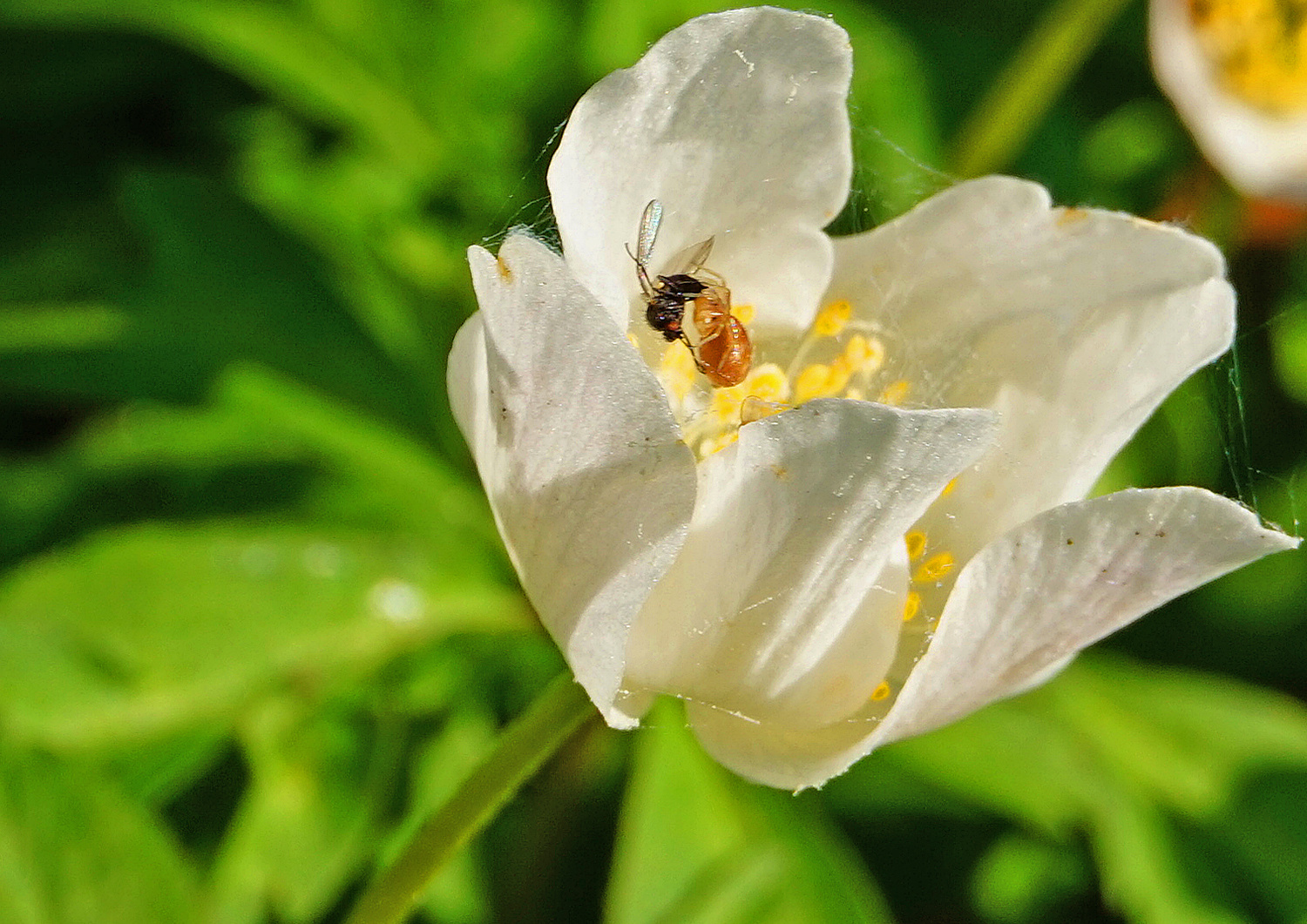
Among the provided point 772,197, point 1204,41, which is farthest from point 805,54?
point 1204,41

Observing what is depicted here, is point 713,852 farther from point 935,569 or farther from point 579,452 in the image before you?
point 579,452

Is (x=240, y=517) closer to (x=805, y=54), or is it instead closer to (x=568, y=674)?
(x=568, y=674)

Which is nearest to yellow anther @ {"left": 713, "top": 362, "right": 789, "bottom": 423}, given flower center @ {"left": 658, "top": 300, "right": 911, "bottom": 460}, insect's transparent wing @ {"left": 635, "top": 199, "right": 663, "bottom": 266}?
flower center @ {"left": 658, "top": 300, "right": 911, "bottom": 460}

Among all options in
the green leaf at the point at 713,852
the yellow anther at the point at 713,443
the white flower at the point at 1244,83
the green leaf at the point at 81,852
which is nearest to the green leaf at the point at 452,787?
the green leaf at the point at 713,852

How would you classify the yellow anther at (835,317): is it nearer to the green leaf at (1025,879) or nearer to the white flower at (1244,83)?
the green leaf at (1025,879)

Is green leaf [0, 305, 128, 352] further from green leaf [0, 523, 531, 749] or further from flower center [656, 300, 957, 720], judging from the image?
flower center [656, 300, 957, 720]
